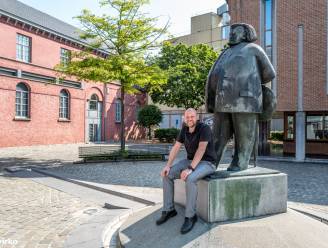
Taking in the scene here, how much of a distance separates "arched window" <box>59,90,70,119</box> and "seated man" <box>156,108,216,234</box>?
2567cm

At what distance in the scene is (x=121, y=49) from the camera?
1633 centimetres

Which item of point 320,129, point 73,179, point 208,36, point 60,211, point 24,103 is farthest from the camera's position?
point 208,36

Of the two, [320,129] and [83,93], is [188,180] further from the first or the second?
[83,93]

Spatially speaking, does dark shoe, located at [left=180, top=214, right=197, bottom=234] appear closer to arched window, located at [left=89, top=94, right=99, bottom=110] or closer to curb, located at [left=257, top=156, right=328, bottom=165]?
curb, located at [left=257, top=156, right=328, bottom=165]

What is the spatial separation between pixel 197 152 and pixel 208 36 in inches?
1868

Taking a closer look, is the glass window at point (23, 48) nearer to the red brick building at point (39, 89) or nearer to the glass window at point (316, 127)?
the red brick building at point (39, 89)

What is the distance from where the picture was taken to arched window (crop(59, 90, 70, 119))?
2866 cm

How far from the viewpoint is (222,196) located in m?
4.48

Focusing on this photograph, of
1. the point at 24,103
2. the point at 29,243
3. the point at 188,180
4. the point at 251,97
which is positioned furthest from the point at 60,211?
the point at 24,103

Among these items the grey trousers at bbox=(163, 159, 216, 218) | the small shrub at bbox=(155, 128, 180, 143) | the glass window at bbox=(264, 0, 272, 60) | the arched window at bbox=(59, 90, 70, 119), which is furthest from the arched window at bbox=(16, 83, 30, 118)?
the grey trousers at bbox=(163, 159, 216, 218)

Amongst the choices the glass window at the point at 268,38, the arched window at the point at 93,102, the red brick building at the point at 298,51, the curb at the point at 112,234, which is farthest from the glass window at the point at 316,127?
the arched window at the point at 93,102

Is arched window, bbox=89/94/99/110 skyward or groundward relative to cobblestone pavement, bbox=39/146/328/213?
skyward

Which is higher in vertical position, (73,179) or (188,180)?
(188,180)

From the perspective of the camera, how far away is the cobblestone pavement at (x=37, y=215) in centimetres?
493
